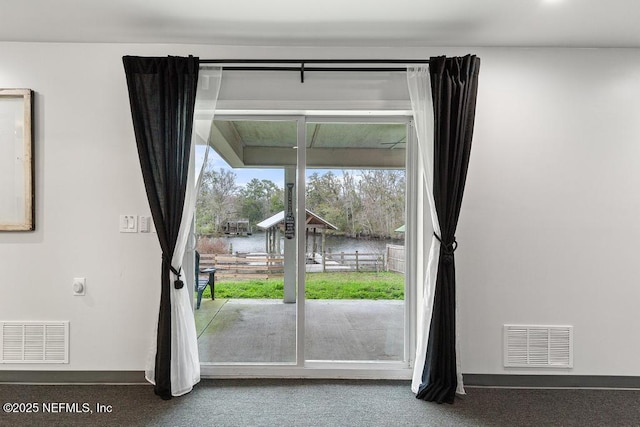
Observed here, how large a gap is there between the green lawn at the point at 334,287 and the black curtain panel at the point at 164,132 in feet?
1.72

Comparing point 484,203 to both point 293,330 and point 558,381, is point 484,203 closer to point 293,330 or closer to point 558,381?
point 558,381

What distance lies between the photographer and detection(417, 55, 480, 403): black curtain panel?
248 centimetres

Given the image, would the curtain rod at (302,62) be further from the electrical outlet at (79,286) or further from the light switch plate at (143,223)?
the electrical outlet at (79,286)


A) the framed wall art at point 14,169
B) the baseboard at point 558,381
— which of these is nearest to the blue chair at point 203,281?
the framed wall art at point 14,169

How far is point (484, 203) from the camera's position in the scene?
8.86 ft

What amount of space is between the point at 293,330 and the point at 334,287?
481 millimetres

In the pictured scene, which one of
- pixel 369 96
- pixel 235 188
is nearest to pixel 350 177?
pixel 369 96

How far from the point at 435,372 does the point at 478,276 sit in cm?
78

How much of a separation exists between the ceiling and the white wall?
0.35ft

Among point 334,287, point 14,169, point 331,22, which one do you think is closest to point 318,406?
point 334,287

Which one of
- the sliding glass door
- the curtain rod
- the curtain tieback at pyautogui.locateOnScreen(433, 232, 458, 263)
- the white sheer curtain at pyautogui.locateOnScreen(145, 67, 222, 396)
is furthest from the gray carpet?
the curtain rod

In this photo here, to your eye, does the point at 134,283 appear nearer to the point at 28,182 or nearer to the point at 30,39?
the point at 28,182

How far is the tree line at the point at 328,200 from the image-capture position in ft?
9.40

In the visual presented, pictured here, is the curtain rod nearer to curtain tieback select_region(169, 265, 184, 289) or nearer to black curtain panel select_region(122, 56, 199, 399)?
black curtain panel select_region(122, 56, 199, 399)
